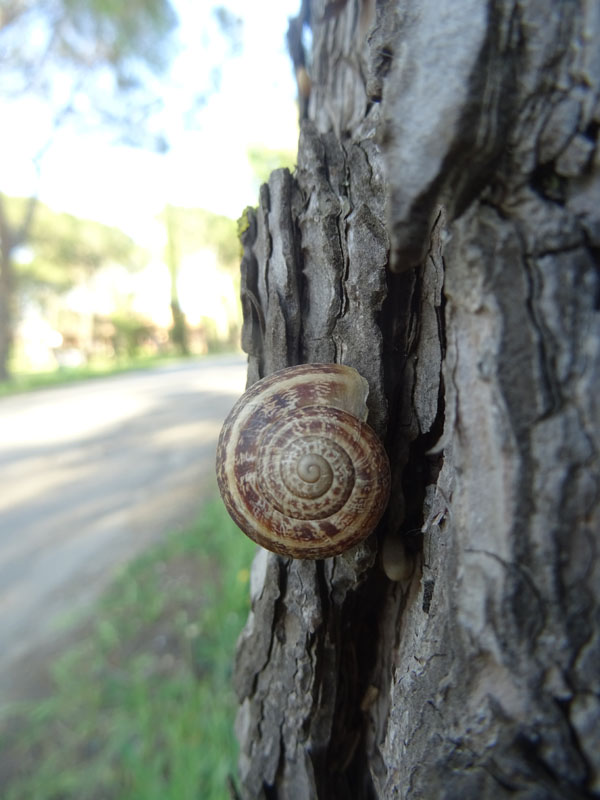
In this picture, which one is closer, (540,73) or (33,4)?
(540,73)

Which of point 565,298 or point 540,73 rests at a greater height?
point 540,73

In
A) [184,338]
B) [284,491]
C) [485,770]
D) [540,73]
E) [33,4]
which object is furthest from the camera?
[184,338]

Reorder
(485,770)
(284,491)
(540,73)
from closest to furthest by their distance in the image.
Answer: (540,73)
(485,770)
(284,491)

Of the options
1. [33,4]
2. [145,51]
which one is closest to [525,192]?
[145,51]

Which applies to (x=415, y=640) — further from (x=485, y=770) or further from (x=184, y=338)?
(x=184, y=338)

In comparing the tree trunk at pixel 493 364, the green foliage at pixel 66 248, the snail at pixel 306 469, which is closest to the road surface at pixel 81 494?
the snail at pixel 306 469

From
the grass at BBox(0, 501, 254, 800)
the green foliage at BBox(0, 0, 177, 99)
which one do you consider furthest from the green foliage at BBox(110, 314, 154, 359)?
the grass at BBox(0, 501, 254, 800)
